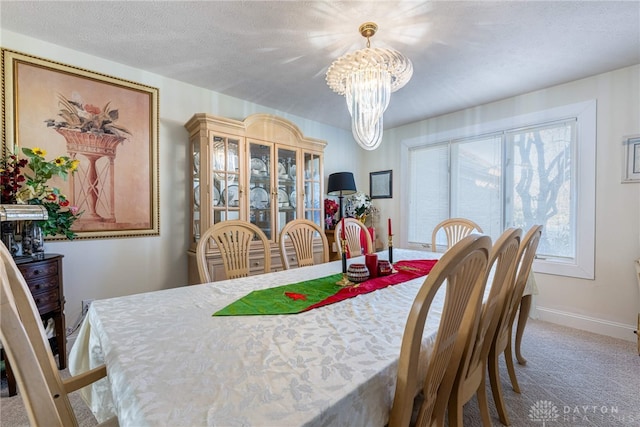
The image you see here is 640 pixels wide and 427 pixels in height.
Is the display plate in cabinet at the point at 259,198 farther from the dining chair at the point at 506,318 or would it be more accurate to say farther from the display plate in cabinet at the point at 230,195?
the dining chair at the point at 506,318

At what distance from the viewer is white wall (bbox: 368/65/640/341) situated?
234 centimetres

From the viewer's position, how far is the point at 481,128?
3.21 meters

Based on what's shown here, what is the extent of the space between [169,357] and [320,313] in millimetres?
523

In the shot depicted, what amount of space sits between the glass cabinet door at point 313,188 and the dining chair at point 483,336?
2.24 m

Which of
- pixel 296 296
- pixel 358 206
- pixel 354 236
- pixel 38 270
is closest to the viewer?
pixel 296 296

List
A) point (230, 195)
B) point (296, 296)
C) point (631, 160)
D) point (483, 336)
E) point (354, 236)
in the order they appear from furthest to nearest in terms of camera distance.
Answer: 1. point (230, 195)
2. point (354, 236)
3. point (631, 160)
4. point (296, 296)
5. point (483, 336)

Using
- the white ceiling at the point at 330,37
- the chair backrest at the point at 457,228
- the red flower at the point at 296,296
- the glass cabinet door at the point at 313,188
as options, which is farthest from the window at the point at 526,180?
the red flower at the point at 296,296

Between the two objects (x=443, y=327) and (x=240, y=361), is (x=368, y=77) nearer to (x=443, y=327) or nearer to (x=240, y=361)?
(x=443, y=327)

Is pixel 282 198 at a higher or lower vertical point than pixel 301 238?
higher

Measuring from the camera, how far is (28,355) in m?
0.55

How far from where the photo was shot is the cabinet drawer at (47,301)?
168 centimetres

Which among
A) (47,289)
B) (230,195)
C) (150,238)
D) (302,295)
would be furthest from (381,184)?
(47,289)

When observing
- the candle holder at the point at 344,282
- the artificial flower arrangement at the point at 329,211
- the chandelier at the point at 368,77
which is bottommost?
the candle holder at the point at 344,282

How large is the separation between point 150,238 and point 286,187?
141cm
